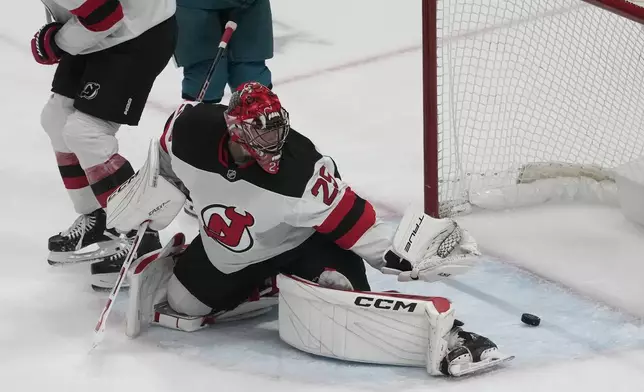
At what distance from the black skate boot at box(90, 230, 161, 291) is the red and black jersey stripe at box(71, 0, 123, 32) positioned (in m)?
0.51

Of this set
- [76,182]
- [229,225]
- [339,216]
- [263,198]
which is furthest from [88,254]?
[339,216]

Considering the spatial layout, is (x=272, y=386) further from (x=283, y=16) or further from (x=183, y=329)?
(x=283, y=16)

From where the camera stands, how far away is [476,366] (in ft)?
7.54

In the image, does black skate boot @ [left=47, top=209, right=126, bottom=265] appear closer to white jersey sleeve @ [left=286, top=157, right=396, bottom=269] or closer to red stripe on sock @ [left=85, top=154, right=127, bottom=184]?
red stripe on sock @ [left=85, top=154, right=127, bottom=184]

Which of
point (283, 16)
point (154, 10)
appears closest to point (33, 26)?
point (283, 16)

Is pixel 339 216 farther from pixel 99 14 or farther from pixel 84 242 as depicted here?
pixel 84 242

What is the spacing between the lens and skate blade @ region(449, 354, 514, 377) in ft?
7.48

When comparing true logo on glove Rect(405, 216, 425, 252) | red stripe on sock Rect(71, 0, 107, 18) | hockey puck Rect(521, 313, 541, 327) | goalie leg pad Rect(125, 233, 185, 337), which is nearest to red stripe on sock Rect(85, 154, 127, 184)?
goalie leg pad Rect(125, 233, 185, 337)

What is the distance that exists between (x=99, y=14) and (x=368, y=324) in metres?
0.89

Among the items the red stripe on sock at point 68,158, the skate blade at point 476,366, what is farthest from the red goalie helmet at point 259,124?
the red stripe on sock at point 68,158

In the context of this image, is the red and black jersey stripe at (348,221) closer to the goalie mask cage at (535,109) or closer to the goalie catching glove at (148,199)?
the goalie catching glove at (148,199)

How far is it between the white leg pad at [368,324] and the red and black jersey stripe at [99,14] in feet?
2.24

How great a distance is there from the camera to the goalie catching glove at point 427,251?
232 centimetres

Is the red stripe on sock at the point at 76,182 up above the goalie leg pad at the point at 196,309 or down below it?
above
